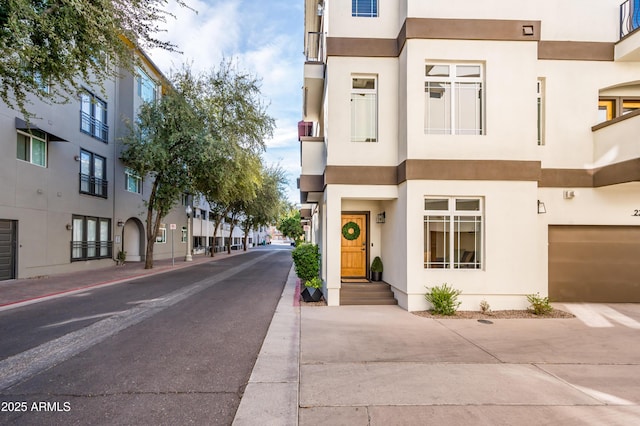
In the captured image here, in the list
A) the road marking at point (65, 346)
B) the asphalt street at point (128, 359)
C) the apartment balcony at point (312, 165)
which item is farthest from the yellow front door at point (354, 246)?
the road marking at point (65, 346)

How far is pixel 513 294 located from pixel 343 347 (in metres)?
5.20

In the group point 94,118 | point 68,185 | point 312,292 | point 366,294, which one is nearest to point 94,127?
point 94,118

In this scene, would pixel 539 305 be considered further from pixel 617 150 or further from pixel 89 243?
pixel 89 243

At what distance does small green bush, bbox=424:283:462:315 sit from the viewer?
26.3 feet

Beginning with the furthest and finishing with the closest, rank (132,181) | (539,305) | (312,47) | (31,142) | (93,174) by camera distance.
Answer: (132,181) → (93,174) → (312,47) → (31,142) → (539,305)

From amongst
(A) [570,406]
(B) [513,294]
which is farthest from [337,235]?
(A) [570,406]

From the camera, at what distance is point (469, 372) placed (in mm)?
4703

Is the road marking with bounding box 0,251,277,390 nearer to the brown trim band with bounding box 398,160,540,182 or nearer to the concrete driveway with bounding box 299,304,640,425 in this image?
the concrete driveway with bounding box 299,304,640,425

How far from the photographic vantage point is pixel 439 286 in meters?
8.41

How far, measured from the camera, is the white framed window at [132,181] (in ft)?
72.6

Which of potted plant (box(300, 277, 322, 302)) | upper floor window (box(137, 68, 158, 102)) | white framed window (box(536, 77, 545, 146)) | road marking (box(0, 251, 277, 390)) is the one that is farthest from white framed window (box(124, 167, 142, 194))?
white framed window (box(536, 77, 545, 146))

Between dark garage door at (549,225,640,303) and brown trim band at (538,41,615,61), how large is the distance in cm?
476

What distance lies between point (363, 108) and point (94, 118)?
1712 cm

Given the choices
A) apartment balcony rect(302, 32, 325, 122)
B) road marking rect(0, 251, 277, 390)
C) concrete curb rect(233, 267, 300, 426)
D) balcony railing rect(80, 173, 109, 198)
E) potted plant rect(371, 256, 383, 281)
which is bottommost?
road marking rect(0, 251, 277, 390)
